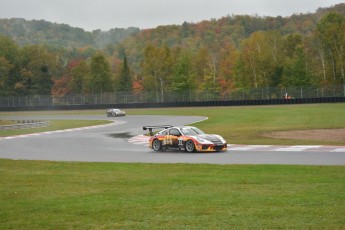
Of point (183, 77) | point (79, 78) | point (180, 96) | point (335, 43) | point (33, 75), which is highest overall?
point (335, 43)

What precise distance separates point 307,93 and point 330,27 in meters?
27.0

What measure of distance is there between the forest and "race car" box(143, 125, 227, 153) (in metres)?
57.3

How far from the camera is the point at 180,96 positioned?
3152 inches

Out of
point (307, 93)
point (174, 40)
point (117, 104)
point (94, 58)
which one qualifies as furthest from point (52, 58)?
point (307, 93)

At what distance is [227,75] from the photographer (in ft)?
360

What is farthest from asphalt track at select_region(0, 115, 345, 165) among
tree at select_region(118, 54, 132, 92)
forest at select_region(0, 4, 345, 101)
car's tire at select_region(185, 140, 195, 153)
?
tree at select_region(118, 54, 132, 92)

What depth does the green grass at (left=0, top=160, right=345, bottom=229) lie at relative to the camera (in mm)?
7715

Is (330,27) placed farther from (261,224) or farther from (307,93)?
(261,224)

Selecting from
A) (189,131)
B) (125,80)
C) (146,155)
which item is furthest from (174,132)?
(125,80)

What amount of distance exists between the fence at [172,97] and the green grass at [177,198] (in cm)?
5369

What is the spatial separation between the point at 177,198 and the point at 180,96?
70.5 m

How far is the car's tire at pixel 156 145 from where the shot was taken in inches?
955

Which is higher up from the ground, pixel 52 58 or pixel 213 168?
pixel 52 58

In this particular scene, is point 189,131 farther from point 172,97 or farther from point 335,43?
point 335,43
